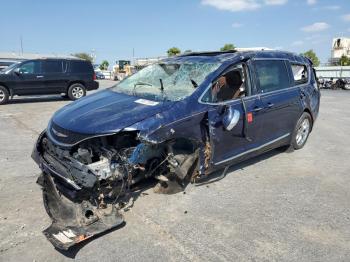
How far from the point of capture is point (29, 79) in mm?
13906

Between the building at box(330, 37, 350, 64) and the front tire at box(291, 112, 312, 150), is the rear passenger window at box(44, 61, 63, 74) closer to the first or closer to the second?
the front tire at box(291, 112, 312, 150)

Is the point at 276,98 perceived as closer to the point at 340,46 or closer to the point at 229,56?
the point at 229,56

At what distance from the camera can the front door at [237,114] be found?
14.7ft

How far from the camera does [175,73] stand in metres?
5.06

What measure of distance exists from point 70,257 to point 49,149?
1670 millimetres

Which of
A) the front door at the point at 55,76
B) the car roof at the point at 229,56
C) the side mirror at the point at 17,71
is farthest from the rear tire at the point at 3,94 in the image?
the car roof at the point at 229,56

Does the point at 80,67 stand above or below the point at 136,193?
above

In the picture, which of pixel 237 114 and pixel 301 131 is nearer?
pixel 237 114

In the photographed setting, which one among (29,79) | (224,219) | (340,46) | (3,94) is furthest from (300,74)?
(340,46)

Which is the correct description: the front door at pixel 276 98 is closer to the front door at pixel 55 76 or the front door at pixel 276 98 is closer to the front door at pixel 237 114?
the front door at pixel 237 114

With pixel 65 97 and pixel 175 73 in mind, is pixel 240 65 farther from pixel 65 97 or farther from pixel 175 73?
pixel 65 97

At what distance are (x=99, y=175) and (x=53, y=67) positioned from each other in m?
12.0

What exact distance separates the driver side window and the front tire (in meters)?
1.77

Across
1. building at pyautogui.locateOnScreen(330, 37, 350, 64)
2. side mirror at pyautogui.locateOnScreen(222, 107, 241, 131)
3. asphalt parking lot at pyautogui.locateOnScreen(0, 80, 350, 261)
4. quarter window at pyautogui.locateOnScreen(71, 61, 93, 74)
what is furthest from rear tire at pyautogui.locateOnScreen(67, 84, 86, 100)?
building at pyautogui.locateOnScreen(330, 37, 350, 64)
